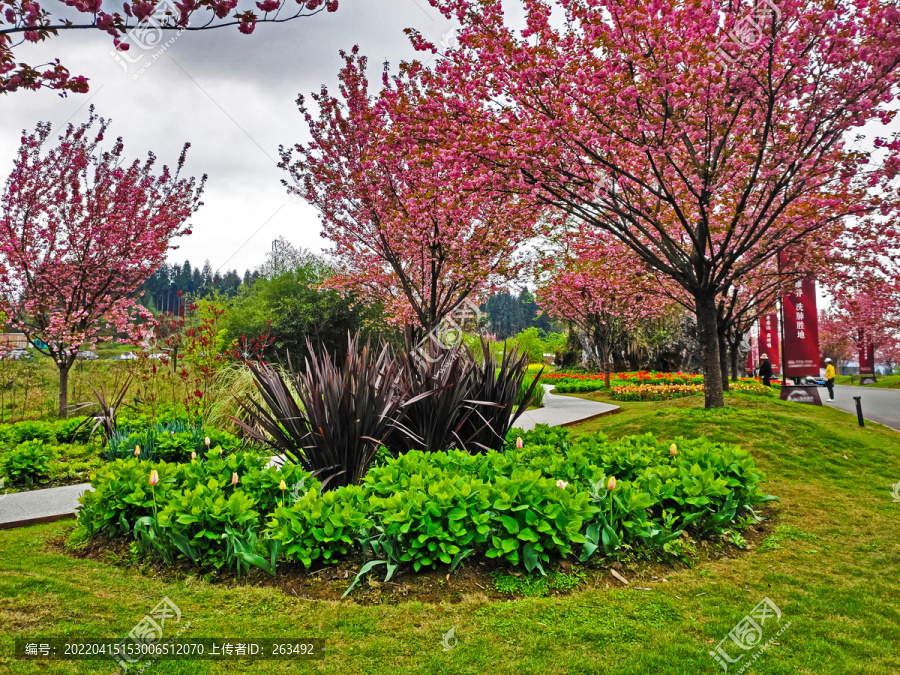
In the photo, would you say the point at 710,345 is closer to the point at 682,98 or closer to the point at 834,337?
the point at 682,98

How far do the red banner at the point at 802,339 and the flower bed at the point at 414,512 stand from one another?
32.1 ft

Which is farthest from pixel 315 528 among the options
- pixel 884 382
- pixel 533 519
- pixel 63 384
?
pixel 884 382

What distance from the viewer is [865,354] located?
33.6 meters

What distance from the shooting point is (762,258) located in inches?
282

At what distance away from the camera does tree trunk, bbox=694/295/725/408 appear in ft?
22.8

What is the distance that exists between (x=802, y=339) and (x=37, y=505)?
13.7 metres

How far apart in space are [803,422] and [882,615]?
5.25 m

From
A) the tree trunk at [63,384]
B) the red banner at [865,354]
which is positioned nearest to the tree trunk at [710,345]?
the tree trunk at [63,384]

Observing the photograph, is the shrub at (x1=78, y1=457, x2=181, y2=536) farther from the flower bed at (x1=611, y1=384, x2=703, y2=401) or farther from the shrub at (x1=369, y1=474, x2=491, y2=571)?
the flower bed at (x1=611, y1=384, x2=703, y2=401)

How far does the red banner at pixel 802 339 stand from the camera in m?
A: 11.3

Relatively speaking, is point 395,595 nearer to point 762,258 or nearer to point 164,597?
point 164,597

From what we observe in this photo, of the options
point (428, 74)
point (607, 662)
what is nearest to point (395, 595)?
point (607, 662)

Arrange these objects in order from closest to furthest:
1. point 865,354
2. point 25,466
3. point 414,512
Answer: point 414,512 → point 25,466 → point 865,354

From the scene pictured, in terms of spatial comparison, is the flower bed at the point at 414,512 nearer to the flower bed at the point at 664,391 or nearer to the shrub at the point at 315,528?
the shrub at the point at 315,528
